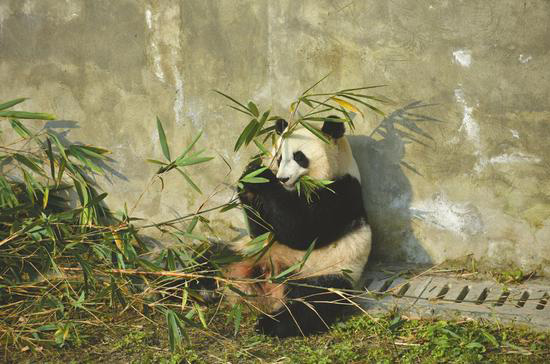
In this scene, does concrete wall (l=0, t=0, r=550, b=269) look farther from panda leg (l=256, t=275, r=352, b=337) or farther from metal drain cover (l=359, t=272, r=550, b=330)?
panda leg (l=256, t=275, r=352, b=337)

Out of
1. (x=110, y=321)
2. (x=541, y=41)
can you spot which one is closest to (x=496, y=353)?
(x=541, y=41)

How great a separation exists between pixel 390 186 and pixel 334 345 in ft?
4.29

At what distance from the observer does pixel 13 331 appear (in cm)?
403

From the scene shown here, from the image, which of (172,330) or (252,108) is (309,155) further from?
(172,330)

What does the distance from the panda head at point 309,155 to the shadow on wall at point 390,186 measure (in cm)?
37

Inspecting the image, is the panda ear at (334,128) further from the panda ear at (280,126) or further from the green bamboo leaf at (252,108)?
the green bamboo leaf at (252,108)

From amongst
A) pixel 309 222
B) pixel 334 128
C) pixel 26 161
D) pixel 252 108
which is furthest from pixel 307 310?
pixel 26 161

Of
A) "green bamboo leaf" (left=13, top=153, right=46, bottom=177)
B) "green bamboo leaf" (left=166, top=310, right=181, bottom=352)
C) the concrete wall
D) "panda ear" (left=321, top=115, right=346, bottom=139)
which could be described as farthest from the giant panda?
"green bamboo leaf" (left=13, top=153, right=46, bottom=177)

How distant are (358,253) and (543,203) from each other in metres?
1.19

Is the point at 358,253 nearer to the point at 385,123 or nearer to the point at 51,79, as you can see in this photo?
the point at 385,123

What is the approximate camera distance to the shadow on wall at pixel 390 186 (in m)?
4.73

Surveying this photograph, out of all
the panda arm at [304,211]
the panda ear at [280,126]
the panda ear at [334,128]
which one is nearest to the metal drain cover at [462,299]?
the panda arm at [304,211]

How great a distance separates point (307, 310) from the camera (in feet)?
13.7

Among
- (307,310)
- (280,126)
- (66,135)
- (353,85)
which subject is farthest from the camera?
(66,135)
